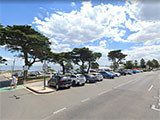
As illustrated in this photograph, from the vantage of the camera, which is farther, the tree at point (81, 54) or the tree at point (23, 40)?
the tree at point (81, 54)

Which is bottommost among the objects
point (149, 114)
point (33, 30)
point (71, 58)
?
point (149, 114)

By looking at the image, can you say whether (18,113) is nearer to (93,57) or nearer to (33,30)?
(33,30)

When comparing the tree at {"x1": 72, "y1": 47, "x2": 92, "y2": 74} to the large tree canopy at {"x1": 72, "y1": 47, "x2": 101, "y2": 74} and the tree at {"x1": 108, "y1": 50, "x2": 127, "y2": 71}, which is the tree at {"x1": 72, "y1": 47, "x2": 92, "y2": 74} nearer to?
the large tree canopy at {"x1": 72, "y1": 47, "x2": 101, "y2": 74}

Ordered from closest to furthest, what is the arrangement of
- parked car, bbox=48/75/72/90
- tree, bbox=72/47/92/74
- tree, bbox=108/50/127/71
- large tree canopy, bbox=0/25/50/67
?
parked car, bbox=48/75/72/90, large tree canopy, bbox=0/25/50/67, tree, bbox=72/47/92/74, tree, bbox=108/50/127/71

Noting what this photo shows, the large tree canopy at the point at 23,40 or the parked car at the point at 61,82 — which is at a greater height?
the large tree canopy at the point at 23,40

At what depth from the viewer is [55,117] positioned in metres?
4.20

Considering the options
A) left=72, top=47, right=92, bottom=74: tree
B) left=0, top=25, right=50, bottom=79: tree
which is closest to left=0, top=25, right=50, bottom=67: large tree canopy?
left=0, top=25, right=50, bottom=79: tree

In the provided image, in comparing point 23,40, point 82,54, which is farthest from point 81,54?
point 23,40

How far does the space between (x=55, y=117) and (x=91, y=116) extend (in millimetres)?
1652

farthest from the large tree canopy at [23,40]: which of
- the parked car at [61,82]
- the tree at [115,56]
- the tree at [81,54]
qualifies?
the tree at [115,56]

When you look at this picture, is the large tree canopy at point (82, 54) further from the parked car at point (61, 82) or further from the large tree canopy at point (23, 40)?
the parked car at point (61, 82)

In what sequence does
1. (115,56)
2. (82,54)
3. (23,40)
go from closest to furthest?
(23,40) < (82,54) < (115,56)

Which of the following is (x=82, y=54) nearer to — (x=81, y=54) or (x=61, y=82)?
(x=81, y=54)

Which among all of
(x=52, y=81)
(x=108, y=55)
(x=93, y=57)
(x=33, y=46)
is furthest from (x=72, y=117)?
(x=108, y=55)
